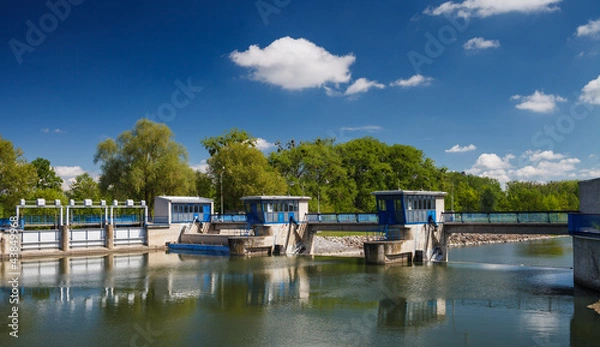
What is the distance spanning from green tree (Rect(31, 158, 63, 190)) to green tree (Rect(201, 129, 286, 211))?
1152 inches

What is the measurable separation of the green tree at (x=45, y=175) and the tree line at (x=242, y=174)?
16cm

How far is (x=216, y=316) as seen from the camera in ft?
71.3

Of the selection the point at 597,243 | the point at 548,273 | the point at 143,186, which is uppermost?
the point at 143,186

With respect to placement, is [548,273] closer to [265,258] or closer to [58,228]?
[265,258]

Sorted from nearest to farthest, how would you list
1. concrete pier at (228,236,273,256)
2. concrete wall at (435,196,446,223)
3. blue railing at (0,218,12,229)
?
concrete wall at (435,196,446,223)
concrete pier at (228,236,273,256)
blue railing at (0,218,12,229)

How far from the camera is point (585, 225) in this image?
26.6 m

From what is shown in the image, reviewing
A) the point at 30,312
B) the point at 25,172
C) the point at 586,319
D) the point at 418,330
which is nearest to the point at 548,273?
the point at 586,319

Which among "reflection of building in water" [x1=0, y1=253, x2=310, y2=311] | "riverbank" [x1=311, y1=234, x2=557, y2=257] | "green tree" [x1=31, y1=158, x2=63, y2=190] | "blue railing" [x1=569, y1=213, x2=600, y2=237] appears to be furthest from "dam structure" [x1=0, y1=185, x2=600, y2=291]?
"green tree" [x1=31, y1=158, x2=63, y2=190]

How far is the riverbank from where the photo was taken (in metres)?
54.0

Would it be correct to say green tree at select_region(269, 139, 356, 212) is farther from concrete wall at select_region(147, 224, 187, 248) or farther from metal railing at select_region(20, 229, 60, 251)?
metal railing at select_region(20, 229, 60, 251)

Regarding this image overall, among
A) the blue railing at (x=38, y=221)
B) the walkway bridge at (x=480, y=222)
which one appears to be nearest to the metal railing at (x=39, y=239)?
the blue railing at (x=38, y=221)

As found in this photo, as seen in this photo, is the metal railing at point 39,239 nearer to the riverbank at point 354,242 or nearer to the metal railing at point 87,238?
the metal railing at point 87,238

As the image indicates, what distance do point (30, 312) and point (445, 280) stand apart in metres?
21.8

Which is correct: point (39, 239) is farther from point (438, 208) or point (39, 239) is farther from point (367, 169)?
point (367, 169)
